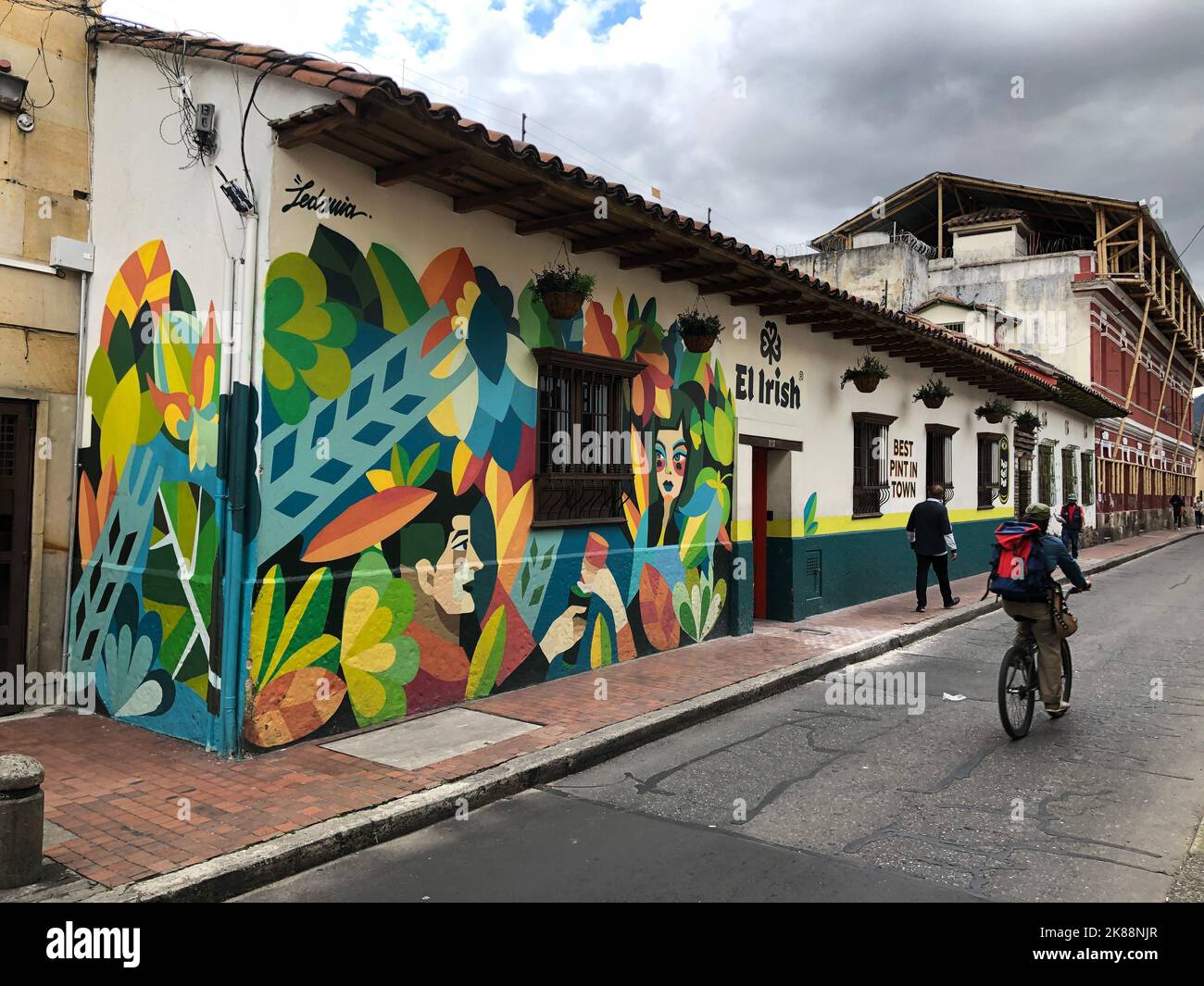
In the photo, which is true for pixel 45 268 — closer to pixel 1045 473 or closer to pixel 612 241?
pixel 612 241

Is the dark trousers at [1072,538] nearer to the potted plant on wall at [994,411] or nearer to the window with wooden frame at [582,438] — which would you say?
the potted plant on wall at [994,411]

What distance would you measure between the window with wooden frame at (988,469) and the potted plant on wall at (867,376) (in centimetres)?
691

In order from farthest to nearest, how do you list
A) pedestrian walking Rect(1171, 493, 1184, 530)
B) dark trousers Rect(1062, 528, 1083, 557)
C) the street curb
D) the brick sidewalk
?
pedestrian walking Rect(1171, 493, 1184, 530) < dark trousers Rect(1062, 528, 1083, 557) < the brick sidewalk < the street curb

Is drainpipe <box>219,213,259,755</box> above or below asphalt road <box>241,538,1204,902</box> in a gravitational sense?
above

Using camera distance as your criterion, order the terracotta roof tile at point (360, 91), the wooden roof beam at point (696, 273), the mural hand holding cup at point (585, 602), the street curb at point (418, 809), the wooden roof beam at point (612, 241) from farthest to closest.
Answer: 1. the wooden roof beam at point (696, 273)
2. the mural hand holding cup at point (585, 602)
3. the wooden roof beam at point (612, 241)
4. the terracotta roof tile at point (360, 91)
5. the street curb at point (418, 809)

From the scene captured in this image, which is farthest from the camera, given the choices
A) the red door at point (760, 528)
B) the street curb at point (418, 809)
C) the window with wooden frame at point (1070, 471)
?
the window with wooden frame at point (1070, 471)

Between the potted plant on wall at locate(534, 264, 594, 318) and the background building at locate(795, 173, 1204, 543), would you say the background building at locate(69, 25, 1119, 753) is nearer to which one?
the potted plant on wall at locate(534, 264, 594, 318)

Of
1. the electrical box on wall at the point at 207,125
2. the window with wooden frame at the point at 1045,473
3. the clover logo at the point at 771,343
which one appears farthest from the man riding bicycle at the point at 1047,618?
the window with wooden frame at the point at 1045,473

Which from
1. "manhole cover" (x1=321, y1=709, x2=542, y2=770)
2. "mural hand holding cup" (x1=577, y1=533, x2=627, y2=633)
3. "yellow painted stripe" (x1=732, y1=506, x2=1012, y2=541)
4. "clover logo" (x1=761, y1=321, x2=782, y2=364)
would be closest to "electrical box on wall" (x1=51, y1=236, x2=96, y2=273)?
"manhole cover" (x1=321, y1=709, x2=542, y2=770)

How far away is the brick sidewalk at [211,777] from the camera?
4191 millimetres

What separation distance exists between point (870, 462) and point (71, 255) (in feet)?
35.0

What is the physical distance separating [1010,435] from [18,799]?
2022 cm

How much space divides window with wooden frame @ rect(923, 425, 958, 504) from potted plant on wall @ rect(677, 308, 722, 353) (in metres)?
7.52

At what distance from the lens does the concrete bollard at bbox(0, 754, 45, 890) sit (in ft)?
12.0
